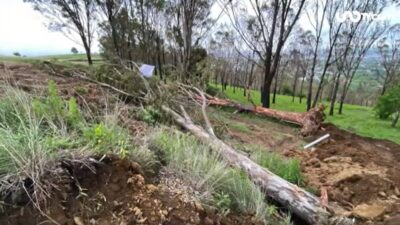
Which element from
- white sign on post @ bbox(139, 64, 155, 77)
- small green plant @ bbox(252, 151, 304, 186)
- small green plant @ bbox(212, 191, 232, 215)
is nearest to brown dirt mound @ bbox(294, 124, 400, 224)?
small green plant @ bbox(252, 151, 304, 186)

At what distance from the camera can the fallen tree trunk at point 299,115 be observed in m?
8.47

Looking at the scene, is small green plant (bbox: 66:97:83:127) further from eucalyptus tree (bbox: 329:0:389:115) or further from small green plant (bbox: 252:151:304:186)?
eucalyptus tree (bbox: 329:0:389:115)

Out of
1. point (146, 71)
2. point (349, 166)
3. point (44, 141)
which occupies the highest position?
point (146, 71)

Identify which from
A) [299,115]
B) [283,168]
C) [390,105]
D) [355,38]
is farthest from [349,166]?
[355,38]

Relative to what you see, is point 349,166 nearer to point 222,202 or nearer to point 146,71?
point 222,202

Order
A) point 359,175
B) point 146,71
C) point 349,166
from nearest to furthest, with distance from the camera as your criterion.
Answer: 1. point 359,175
2. point 349,166
3. point 146,71

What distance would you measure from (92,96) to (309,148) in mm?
4254

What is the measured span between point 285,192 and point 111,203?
2089mm

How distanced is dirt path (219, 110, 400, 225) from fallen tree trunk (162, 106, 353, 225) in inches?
15.2

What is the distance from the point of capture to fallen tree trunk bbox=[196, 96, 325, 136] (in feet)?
27.8

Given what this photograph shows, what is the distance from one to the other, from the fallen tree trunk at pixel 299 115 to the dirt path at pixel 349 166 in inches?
9.7

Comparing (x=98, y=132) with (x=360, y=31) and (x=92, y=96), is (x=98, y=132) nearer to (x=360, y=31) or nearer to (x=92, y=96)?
(x=92, y=96)

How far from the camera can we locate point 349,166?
5.57 meters

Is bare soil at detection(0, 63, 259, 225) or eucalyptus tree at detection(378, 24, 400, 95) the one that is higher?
eucalyptus tree at detection(378, 24, 400, 95)
